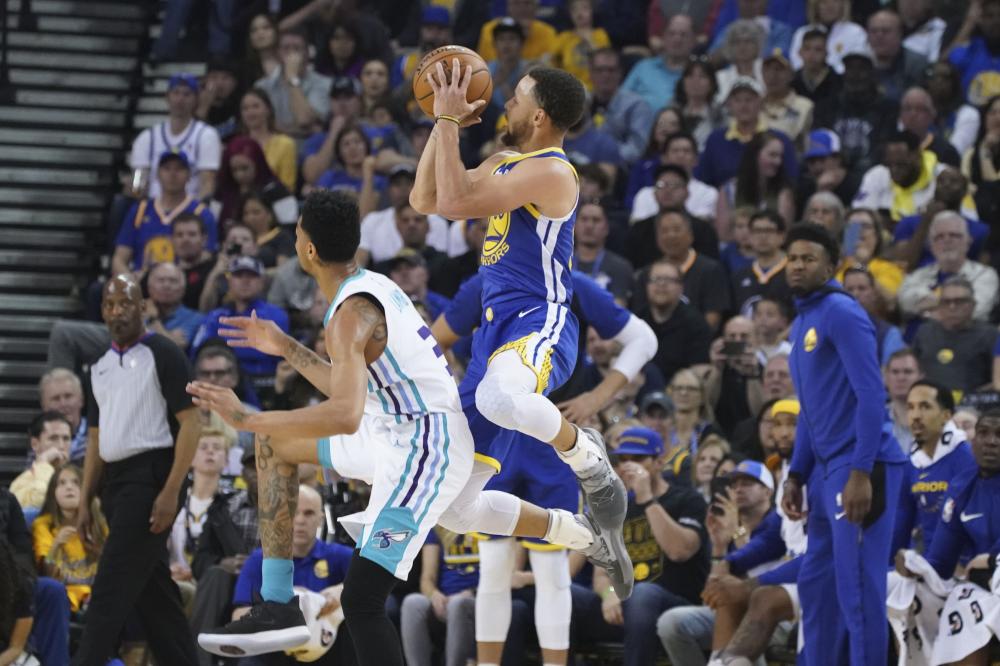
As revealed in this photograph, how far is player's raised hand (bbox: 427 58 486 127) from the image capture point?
7.23 metres

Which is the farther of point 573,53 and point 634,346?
point 573,53

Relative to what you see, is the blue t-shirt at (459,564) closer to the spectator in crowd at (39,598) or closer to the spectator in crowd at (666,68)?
the spectator in crowd at (39,598)

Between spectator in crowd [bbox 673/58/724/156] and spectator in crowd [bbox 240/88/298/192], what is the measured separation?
147 inches

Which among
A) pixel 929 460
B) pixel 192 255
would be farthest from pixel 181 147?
pixel 929 460

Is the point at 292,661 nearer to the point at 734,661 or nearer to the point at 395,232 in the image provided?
the point at 734,661

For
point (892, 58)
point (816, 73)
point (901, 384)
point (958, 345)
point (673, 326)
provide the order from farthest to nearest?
1. point (892, 58)
2. point (816, 73)
3. point (673, 326)
4. point (958, 345)
5. point (901, 384)

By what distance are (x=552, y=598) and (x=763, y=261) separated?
502 centimetres

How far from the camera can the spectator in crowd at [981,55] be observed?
1480 centimetres

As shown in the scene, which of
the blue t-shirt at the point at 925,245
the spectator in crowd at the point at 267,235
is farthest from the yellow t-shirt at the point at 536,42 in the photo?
the blue t-shirt at the point at 925,245

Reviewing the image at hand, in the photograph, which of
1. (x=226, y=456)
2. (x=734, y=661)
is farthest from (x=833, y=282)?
(x=226, y=456)

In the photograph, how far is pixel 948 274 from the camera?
1256 cm

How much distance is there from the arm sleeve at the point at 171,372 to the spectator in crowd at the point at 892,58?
27.5 ft

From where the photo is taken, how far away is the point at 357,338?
21.2 ft

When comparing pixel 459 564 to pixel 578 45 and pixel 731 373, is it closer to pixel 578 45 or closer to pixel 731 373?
pixel 731 373
